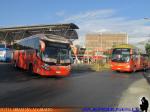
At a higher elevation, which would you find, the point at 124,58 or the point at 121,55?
the point at 121,55

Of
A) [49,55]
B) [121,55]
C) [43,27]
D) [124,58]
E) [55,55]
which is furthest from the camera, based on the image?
[43,27]

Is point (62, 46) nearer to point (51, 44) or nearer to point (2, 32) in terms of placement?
point (51, 44)

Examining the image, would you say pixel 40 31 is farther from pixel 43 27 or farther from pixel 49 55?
pixel 49 55

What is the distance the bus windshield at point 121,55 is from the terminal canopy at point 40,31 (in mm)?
24685

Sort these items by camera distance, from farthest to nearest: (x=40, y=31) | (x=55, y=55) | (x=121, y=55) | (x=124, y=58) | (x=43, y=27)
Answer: (x=40, y=31), (x=43, y=27), (x=121, y=55), (x=124, y=58), (x=55, y=55)

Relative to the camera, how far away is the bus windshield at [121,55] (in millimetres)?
38047

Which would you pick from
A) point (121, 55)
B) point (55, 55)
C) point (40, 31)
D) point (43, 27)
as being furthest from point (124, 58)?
point (40, 31)

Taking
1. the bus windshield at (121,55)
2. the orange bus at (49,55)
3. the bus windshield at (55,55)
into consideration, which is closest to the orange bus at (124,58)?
the bus windshield at (121,55)

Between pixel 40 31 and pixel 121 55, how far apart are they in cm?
3333

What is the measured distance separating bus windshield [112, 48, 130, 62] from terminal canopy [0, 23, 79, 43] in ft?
81.0

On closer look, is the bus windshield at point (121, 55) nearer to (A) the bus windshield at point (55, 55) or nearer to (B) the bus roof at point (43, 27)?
(A) the bus windshield at point (55, 55)

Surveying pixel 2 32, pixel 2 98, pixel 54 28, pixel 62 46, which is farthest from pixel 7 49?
pixel 2 98

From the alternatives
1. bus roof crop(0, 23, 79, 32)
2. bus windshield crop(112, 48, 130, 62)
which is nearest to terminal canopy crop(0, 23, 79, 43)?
bus roof crop(0, 23, 79, 32)

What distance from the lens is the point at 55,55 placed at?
23.8m
